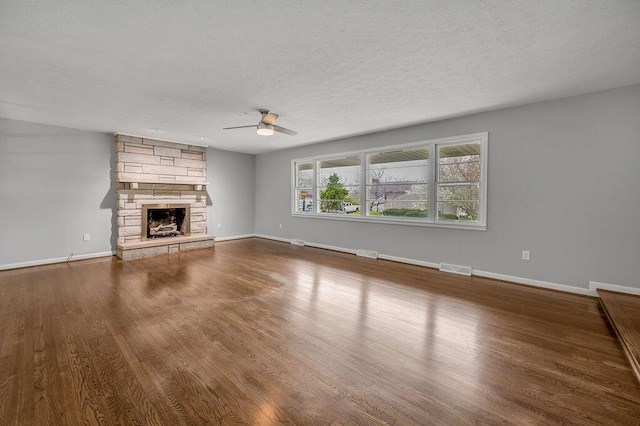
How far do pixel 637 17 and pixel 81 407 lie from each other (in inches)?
184

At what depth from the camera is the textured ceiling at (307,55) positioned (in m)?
2.01

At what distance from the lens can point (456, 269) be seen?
457 centimetres

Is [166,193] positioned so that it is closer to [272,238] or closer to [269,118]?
[272,238]

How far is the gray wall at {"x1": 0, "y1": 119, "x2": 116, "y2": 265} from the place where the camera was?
4723 millimetres

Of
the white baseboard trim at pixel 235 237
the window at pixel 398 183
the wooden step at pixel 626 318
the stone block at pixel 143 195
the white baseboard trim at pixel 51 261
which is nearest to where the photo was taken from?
the wooden step at pixel 626 318

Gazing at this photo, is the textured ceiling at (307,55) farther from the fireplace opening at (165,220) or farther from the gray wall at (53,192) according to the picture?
the fireplace opening at (165,220)

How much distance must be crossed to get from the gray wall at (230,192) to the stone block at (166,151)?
88 cm

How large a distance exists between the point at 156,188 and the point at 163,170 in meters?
0.45

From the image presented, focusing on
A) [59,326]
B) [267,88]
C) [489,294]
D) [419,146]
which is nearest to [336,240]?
[419,146]

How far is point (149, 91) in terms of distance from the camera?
11.5 feet

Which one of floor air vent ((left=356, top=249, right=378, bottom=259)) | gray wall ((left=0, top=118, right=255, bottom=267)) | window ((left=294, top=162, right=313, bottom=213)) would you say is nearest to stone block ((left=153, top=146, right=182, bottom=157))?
gray wall ((left=0, top=118, right=255, bottom=267))

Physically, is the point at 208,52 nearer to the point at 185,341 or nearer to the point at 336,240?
the point at 185,341

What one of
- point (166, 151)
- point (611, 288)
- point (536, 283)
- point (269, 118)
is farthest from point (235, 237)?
point (611, 288)

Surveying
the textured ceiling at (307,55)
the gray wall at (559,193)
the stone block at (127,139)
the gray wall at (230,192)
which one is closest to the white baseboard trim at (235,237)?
the gray wall at (230,192)
